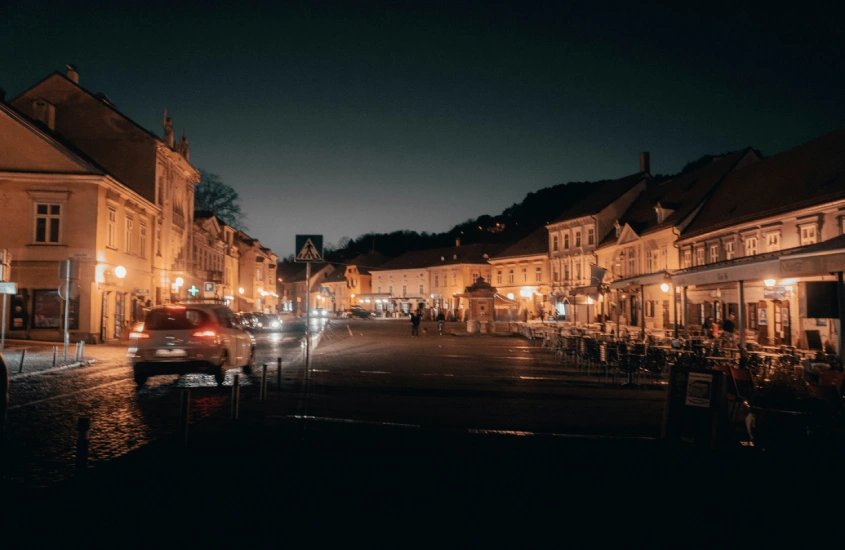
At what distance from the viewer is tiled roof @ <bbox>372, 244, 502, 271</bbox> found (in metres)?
92.4

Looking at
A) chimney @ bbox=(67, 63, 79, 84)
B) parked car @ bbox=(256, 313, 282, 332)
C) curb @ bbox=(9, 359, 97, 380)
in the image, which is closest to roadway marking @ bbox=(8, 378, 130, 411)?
curb @ bbox=(9, 359, 97, 380)

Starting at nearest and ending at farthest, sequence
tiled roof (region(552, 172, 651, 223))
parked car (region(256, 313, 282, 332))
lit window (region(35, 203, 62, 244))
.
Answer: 1. lit window (region(35, 203, 62, 244))
2. parked car (region(256, 313, 282, 332))
3. tiled roof (region(552, 172, 651, 223))

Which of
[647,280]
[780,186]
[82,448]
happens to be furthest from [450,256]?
[82,448]

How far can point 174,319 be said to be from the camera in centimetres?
1583

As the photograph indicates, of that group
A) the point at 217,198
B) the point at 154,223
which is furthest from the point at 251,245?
the point at 154,223

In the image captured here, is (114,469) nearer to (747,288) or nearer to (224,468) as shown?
(224,468)

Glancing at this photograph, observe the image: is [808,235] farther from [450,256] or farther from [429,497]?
Answer: [450,256]

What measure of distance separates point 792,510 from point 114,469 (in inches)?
271

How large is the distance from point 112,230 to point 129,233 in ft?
8.88

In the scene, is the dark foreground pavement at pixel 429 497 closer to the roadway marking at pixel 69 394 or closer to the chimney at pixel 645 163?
the roadway marking at pixel 69 394

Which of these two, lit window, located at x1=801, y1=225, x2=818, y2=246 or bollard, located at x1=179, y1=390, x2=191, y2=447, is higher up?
lit window, located at x1=801, y1=225, x2=818, y2=246

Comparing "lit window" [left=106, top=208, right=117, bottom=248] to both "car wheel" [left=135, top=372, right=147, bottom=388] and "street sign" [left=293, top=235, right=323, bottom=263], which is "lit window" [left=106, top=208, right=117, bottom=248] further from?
"street sign" [left=293, top=235, right=323, bottom=263]

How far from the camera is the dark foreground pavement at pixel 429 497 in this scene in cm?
558

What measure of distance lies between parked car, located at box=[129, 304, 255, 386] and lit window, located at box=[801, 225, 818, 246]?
23.0 meters
